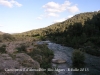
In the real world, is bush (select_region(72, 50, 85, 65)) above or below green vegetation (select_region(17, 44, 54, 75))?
below

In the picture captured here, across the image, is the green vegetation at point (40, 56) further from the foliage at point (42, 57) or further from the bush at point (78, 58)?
the bush at point (78, 58)

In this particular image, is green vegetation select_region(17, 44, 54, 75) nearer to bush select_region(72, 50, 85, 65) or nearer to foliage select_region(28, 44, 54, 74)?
foliage select_region(28, 44, 54, 74)

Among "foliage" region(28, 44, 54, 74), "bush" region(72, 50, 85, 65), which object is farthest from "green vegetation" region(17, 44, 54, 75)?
"bush" region(72, 50, 85, 65)

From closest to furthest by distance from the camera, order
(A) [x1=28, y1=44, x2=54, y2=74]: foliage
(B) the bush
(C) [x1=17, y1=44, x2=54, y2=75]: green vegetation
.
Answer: (A) [x1=28, y1=44, x2=54, y2=74]: foliage, (C) [x1=17, y1=44, x2=54, y2=75]: green vegetation, (B) the bush

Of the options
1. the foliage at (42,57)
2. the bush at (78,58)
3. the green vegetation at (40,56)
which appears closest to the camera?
the foliage at (42,57)

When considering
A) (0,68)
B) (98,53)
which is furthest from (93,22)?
(0,68)

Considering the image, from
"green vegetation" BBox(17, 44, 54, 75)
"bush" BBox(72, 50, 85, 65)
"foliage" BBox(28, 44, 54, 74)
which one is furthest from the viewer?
"bush" BBox(72, 50, 85, 65)

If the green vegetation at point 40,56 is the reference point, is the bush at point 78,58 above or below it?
below

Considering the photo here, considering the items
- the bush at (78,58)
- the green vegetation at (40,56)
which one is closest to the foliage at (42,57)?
the green vegetation at (40,56)

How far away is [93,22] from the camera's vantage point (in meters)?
89.8

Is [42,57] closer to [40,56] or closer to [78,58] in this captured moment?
[40,56]

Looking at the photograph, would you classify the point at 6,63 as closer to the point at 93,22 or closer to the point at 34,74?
the point at 34,74

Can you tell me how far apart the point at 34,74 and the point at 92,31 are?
73575mm

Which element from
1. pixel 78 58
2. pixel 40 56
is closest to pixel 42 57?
pixel 40 56
